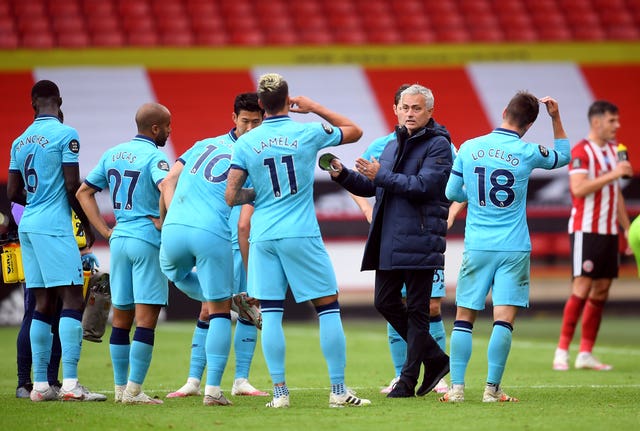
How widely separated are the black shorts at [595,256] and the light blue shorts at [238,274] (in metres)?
3.84

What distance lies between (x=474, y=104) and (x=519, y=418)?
1387 cm

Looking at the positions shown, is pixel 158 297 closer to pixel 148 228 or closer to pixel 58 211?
pixel 148 228

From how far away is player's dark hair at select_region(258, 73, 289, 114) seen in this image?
282 inches

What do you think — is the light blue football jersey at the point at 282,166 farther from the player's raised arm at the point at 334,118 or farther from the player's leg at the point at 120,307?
the player's leg at the point at 120,307

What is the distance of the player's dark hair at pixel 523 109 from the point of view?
766cm

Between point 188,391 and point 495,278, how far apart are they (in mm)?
2327

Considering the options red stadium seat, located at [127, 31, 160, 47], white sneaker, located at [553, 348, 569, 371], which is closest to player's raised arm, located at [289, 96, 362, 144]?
white sneaker, located at [553, 348, 569, 371]

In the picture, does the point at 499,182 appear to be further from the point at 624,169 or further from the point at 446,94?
the point at 446,94

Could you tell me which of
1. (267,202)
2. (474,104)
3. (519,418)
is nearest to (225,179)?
(267,202)

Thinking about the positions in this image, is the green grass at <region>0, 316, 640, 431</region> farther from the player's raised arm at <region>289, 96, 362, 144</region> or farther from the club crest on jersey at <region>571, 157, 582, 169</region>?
the club crest on jersey at <region>571, 157, 582, 169</region>

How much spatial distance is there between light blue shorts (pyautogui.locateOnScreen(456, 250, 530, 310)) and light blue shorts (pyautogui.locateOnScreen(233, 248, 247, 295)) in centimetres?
177

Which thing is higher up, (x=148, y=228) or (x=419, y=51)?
(x=419, y=51)

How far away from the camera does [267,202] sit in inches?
285

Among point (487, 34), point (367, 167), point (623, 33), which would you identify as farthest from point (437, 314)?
point (623, 33)
